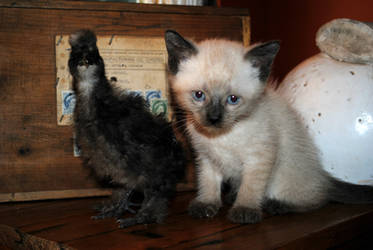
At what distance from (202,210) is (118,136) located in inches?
15.2

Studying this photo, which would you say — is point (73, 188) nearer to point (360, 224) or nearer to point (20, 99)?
point (20, 99)

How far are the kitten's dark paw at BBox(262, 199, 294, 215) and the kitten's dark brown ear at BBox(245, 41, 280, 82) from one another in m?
0.44

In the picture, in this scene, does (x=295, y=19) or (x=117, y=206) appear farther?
(x=295, y=19)

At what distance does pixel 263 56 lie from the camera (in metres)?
1.28

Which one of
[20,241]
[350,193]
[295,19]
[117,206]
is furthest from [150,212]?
[295,19]

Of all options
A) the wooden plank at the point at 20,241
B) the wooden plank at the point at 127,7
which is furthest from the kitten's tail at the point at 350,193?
the wooden plank at the point at 20,241

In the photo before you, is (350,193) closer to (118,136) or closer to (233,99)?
(233,99)

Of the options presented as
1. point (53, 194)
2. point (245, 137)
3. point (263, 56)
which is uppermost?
point (263, 56)

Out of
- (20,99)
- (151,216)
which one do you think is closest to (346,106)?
(151,216)

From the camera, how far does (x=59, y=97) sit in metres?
1.54

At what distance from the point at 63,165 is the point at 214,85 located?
736 millimetres

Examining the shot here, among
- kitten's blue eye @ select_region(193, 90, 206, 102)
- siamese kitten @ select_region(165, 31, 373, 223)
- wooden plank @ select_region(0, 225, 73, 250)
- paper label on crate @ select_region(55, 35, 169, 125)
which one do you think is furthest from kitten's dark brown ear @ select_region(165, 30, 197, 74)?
→ wooden plank @ select_region(0, 225, 73, 250)

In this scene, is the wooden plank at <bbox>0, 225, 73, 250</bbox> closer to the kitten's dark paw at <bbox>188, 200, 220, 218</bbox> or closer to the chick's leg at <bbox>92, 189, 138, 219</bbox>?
the chick's leg at <bbox>92, 189, 138, 219</bbox>

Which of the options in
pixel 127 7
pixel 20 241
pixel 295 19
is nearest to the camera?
pixel 20 241
